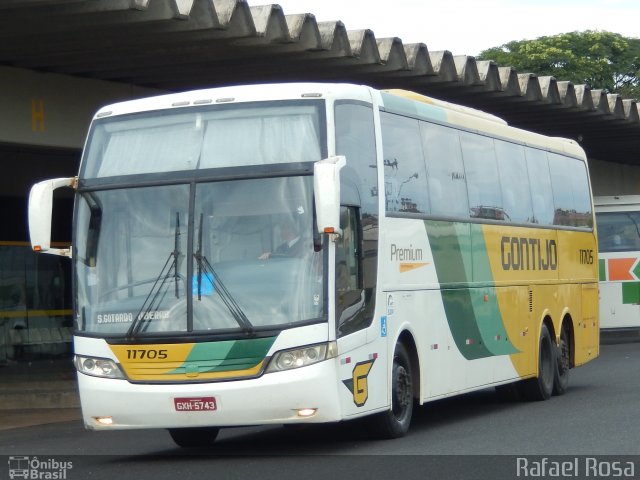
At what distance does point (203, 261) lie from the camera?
1130 cm

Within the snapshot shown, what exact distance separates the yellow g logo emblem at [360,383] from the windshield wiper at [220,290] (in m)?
0.98

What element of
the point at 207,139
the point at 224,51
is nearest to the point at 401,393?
the point at 207,139

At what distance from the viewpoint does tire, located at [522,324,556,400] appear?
56.1 feet

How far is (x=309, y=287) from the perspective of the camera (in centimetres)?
1114

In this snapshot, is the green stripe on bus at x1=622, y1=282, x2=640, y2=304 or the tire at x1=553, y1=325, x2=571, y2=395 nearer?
the tire at x1=553, y1=325, x2=571, y2=395

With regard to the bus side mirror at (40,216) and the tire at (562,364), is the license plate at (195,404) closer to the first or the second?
the bus side mirror at (40,216)

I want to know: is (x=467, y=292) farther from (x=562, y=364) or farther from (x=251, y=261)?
(x=251, y=261)

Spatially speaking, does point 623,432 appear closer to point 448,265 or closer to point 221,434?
point 448,265

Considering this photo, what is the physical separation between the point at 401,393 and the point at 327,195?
279 centimetres

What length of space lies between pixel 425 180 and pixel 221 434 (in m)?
3.59

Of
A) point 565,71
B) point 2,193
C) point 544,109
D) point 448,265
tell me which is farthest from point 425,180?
point 565,71

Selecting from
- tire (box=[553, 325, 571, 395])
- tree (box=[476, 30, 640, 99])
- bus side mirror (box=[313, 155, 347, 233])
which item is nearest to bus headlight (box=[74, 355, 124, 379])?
bus side mirror (box=[313, 155, 347, 233])

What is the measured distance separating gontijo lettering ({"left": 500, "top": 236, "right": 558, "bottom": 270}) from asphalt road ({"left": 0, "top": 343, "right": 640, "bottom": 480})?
169 centimetres

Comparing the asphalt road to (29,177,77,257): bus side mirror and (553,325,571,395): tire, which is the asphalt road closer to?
(553,325,571,395): tire
